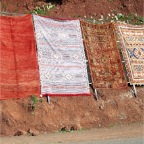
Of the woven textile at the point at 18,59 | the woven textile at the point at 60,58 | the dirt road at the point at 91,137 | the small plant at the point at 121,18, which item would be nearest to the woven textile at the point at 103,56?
the woven textile at the point at 60,58

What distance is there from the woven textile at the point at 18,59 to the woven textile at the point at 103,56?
2.31 meters

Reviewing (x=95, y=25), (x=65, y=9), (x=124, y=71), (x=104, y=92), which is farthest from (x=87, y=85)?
(x=65, y=9)

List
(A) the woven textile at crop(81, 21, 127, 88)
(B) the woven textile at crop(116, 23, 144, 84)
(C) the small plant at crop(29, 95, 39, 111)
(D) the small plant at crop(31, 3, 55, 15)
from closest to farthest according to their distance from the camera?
(C) the small plant at crop(29, 95, 39, 111) → (A) the woven textile at crop(81, 21, 127, 88) → (B) the woven textile at crop(116, 23, 144, 84) → (D) the small plant at crop(31, 3, 55, 15)

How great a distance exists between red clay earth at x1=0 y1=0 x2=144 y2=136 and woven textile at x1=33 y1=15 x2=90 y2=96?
0.40 metres

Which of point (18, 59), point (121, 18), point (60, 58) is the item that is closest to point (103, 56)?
point (60, 58)

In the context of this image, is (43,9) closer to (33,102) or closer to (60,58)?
(60,58)

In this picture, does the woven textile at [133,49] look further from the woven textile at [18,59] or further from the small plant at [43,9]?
the woven textile at [18,59]

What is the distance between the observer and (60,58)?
13.0 metres

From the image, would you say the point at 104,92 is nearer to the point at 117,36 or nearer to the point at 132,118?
the point at 132,118

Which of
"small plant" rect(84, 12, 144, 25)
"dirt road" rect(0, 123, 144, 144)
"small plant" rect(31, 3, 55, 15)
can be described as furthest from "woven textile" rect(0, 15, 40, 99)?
"small plant" rect(84, 12, 144, 25)

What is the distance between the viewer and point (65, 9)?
51.7 ft

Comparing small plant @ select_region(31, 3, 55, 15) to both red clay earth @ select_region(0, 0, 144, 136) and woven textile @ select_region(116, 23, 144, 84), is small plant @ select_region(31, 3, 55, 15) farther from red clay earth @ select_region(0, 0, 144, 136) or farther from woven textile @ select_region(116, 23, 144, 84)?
woven textile @ select_region(116, 23, 144, 84)

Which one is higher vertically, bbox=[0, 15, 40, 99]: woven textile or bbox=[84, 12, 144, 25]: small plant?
bbox=[84, 12, 144, 25]: small plant

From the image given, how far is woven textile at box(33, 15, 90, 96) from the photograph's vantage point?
12445mm
